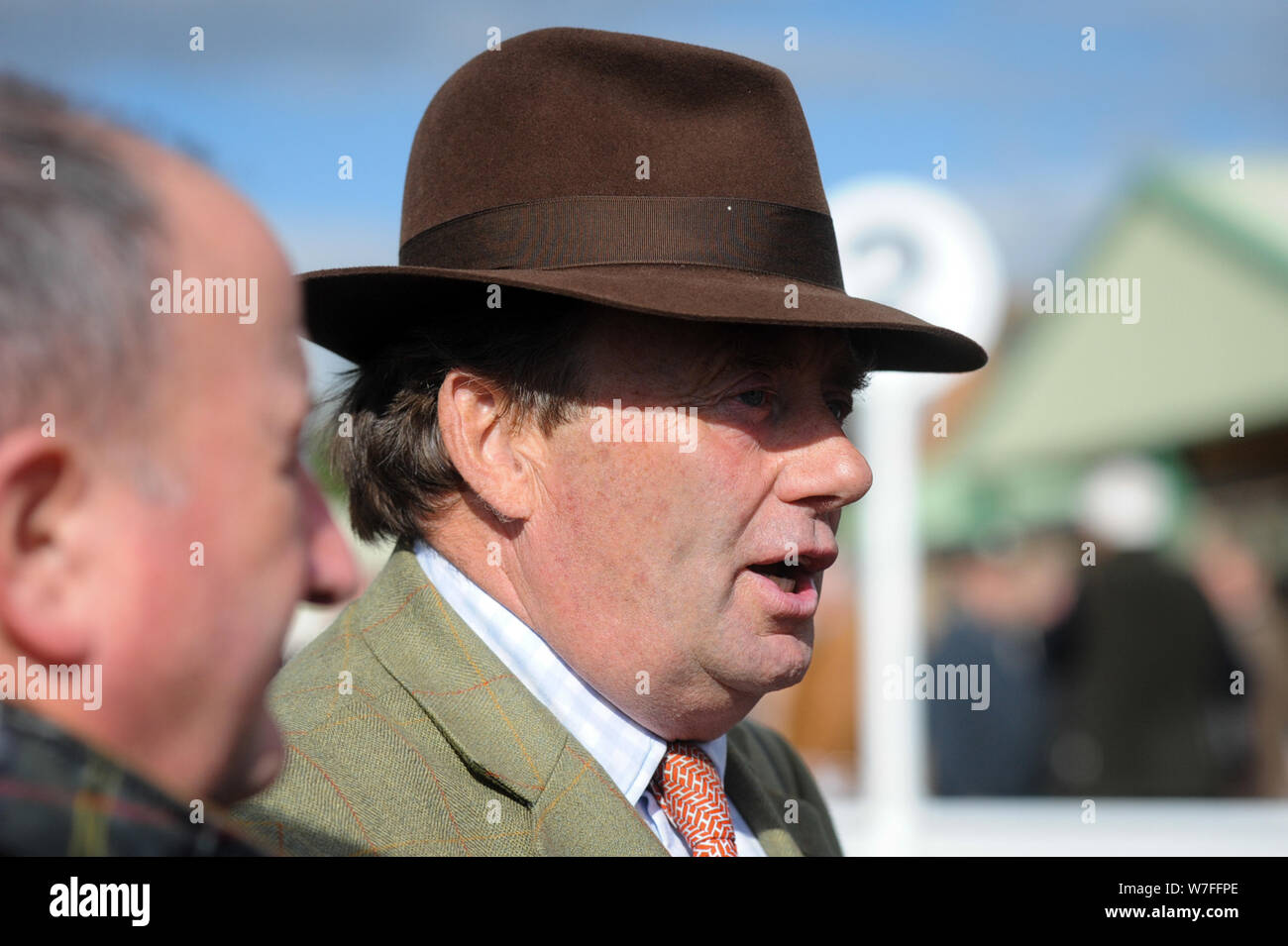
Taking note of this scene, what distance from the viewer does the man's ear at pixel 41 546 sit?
2.69 feet

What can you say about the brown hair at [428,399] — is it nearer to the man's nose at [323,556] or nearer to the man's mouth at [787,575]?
the man's mouth at [787,575]

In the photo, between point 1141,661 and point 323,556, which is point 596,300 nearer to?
point 323,556

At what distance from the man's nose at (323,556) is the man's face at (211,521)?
0.01m

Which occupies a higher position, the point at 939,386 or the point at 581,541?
the point at 939,386

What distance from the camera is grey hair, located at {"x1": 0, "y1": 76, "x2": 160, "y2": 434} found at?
0.84 m

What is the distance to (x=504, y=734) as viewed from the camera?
6.51 ft

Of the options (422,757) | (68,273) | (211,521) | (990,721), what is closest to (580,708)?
(422,757)

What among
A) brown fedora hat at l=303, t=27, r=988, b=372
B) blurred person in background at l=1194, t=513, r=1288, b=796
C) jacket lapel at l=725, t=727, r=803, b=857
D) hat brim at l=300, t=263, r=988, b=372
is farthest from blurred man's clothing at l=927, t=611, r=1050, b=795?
brown fedora hat at l=303, t=27, r=988, b=372

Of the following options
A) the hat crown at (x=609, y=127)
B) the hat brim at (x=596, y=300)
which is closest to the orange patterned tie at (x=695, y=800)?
the hat brim at (x=596, y=300)

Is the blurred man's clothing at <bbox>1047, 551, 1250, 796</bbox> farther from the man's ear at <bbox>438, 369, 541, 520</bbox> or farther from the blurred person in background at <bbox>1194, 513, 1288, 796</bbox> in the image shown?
the man's ear at <bbox>438, 369, 541, 520</bbox>

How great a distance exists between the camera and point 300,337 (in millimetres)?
1000
